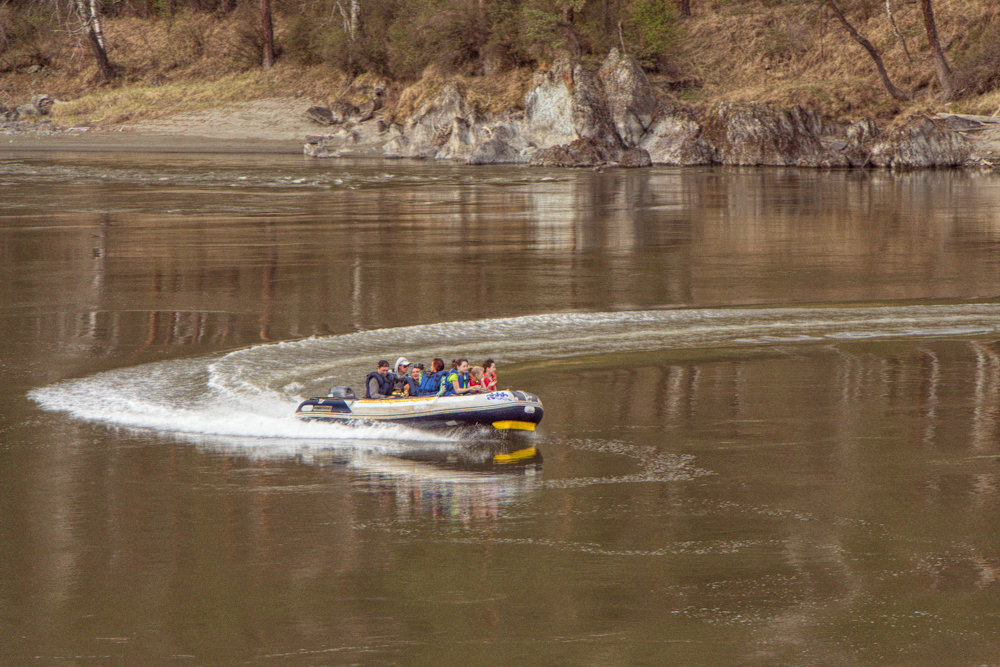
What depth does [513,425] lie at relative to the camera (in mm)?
15359

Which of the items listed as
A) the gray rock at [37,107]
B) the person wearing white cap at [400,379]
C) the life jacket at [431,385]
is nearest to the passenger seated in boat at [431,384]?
the life jacket at [431,385]

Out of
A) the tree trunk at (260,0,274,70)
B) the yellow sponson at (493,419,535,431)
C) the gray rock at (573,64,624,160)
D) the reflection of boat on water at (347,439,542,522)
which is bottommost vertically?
the reflection of boat on water at (347,439,542,522)

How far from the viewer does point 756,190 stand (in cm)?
5016

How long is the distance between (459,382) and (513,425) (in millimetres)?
1172

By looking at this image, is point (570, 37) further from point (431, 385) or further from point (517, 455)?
point (517, 455)

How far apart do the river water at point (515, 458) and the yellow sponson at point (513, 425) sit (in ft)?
0.82

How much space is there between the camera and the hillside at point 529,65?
7050 centimetres

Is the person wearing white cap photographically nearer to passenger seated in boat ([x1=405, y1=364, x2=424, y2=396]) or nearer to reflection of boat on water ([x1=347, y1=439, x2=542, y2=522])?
passenger seated in boat ([x1=405, y1=364, x2=424, y2=396])

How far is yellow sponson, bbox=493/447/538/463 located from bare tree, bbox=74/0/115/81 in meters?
93.8

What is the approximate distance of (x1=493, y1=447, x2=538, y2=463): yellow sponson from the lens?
1499 centimetres

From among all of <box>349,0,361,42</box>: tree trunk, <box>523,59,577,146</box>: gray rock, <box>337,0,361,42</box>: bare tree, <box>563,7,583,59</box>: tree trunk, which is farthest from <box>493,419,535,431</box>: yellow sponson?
<box>349,0,361,42</box>: tree trunk

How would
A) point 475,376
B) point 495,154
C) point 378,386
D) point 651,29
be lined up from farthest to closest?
point 651,29 < point 495,154 < point 378,386 < point 475,376

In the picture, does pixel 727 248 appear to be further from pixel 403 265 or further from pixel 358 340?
pixel 358 340

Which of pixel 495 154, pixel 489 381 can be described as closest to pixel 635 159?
pixel 495 154
